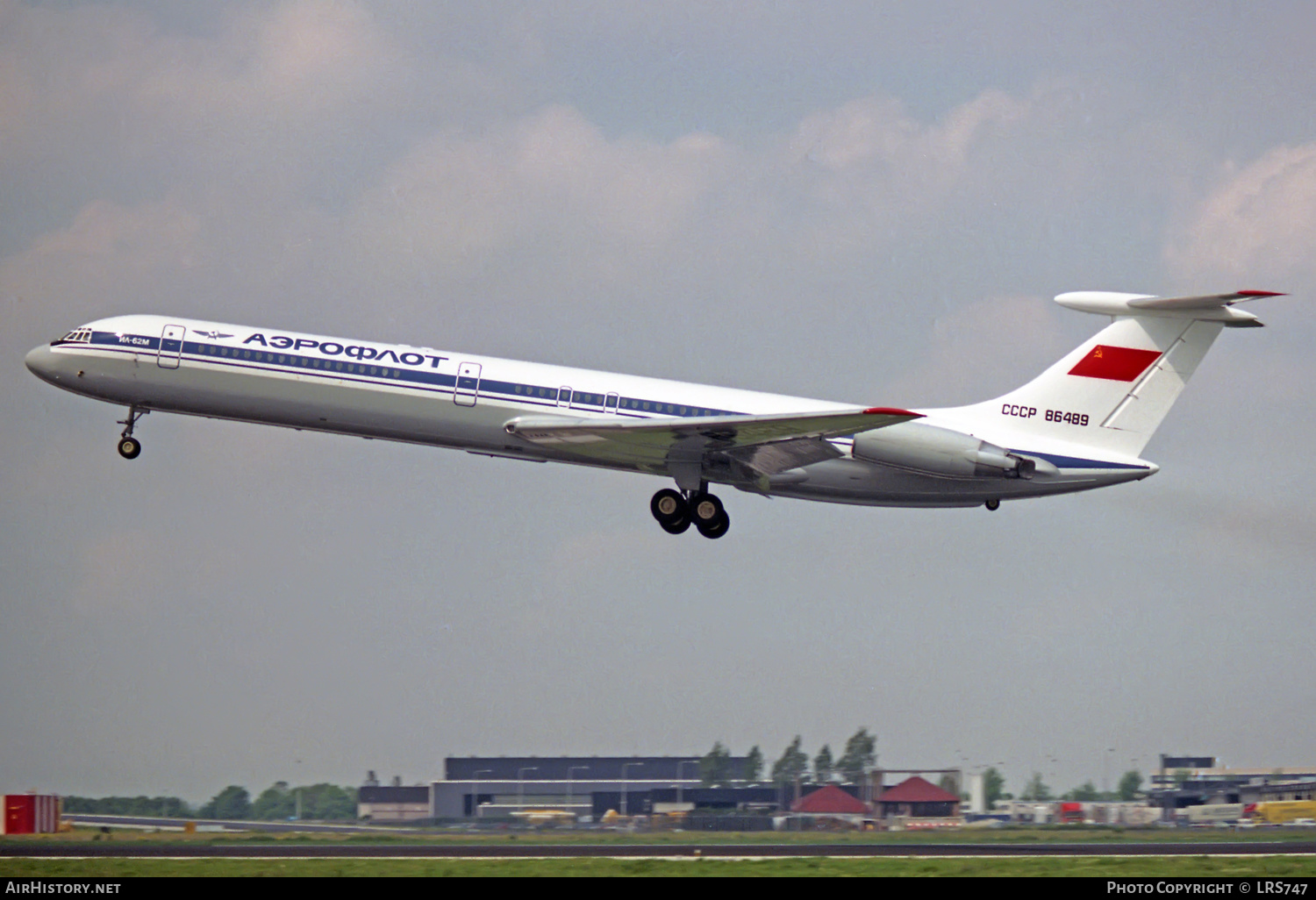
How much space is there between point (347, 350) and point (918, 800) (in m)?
16.8

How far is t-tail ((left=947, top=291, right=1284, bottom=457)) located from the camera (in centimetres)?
3378

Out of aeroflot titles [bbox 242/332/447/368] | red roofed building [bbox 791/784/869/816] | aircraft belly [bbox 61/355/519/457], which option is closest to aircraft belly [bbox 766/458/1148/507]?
aircraft belly [bbox 61/355/519/457]

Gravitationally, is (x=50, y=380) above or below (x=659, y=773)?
above

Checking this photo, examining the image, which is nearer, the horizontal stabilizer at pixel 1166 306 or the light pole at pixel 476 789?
the horizontal stabilizer at pixel 1166 306

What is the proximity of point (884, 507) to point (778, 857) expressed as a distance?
9180mm

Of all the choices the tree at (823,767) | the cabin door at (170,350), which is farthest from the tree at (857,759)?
the cabin door at (170,350)

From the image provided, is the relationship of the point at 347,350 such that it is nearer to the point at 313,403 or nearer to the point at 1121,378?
the point at 313,403

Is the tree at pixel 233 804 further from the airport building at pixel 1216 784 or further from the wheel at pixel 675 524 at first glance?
the airport building at pixel 1216 784

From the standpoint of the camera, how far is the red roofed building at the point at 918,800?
36.7 meters

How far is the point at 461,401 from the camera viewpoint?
109 feet

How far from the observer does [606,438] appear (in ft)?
106

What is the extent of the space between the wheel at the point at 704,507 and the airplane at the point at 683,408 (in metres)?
0.04
